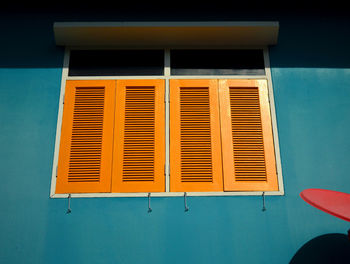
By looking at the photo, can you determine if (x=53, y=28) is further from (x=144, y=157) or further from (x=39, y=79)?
(x=144, y=157)

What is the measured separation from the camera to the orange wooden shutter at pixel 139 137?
362 cm

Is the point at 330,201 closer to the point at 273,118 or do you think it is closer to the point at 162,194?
the point at 273,118

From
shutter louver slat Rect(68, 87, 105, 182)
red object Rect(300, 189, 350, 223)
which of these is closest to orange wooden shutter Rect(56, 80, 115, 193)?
shutter louver slat Rect(68, 87, 105, 182)

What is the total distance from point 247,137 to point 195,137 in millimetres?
536

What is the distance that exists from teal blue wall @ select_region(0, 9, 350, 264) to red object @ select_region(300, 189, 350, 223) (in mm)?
429

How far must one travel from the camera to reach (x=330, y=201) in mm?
3012

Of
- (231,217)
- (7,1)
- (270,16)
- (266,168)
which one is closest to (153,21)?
(270,16)

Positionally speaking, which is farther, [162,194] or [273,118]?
[273,118]

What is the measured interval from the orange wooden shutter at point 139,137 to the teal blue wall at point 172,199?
0.66 ft

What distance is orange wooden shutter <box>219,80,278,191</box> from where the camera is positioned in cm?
365

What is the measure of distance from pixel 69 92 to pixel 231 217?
212 centimetres

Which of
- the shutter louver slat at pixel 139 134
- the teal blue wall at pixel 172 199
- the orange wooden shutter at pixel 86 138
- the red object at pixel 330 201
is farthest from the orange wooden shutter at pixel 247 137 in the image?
the orange wooden shutter at pixel 86 138

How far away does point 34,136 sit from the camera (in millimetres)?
3777

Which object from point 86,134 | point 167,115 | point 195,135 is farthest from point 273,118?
point 86,134
